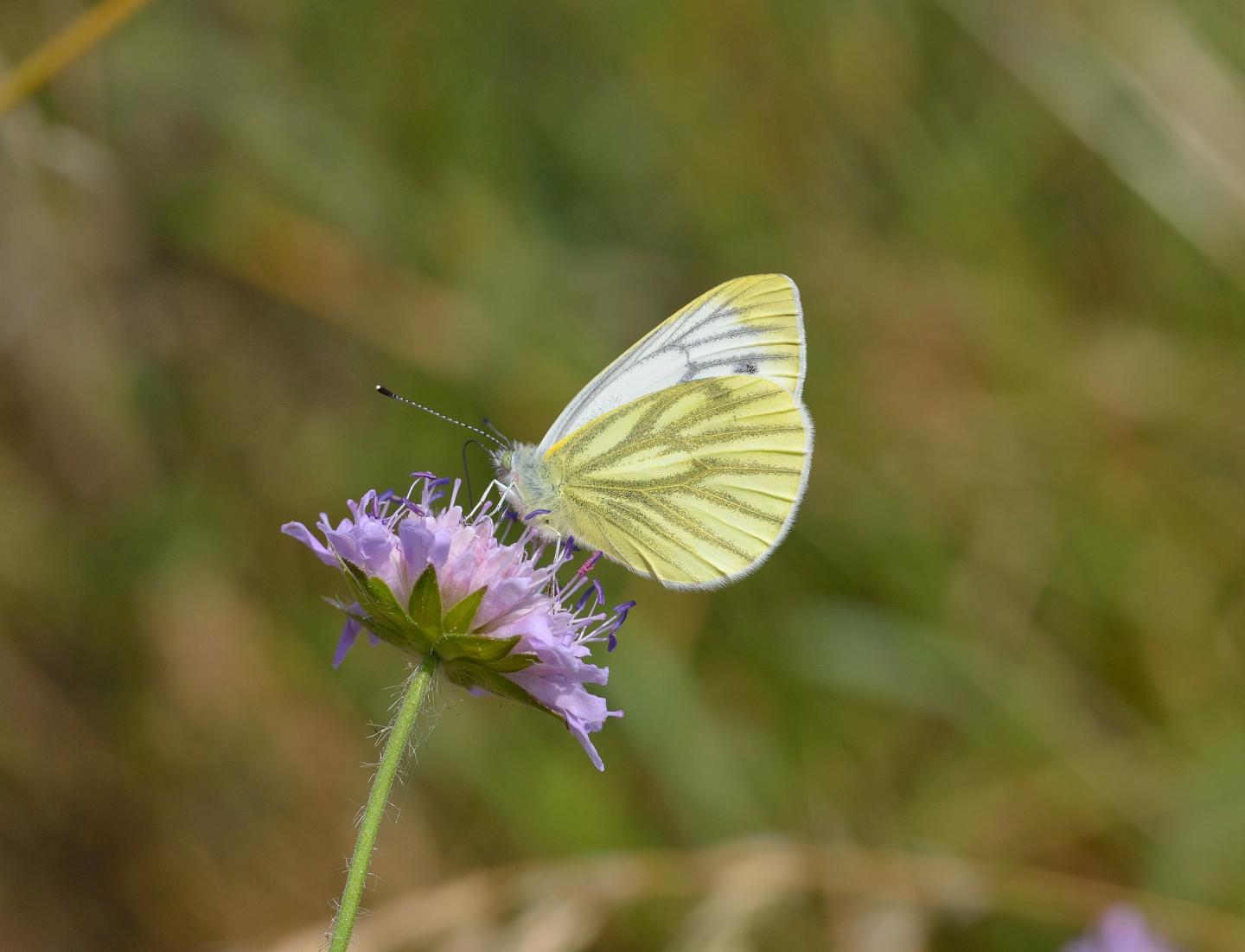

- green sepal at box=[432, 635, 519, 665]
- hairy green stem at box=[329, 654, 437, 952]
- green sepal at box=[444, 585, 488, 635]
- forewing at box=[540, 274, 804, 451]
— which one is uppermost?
forewing at box=[540, 274, 804, 451]

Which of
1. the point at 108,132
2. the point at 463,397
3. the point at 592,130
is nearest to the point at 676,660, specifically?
the point at 463,397

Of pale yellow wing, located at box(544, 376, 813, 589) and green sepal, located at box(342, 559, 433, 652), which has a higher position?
pale yellow wing, located at box(544, 376, 813, 589)

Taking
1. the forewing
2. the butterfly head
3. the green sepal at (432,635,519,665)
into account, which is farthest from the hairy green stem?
the forewing

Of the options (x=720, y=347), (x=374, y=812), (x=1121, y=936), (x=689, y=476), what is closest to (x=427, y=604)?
(x=374, y=812)

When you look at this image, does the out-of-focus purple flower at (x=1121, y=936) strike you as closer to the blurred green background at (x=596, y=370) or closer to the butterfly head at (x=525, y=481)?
the blurred green background at (x=596, y=370)

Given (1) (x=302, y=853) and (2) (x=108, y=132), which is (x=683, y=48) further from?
(1) (x=302, y=853)

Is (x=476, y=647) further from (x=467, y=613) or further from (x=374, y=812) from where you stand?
(x=374, y=812)

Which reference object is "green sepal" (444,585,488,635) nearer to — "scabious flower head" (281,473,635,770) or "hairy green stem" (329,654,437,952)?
"scabious flower head" (281,473,635,770)
